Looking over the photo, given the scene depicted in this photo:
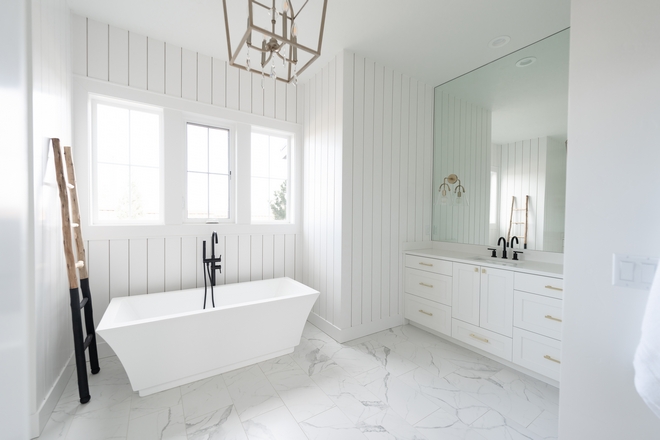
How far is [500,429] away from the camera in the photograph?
5.35 ft

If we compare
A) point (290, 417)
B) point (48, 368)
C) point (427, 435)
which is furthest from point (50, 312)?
point (427, 435)

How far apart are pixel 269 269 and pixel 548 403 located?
8.47 ft

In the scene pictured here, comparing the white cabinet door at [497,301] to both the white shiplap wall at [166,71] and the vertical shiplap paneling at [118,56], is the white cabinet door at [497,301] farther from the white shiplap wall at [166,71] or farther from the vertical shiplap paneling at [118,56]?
the vertical shiplap paneling at [118,56]

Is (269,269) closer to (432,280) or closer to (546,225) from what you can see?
(432,280)

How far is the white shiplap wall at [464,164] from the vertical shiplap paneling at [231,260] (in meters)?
2.26

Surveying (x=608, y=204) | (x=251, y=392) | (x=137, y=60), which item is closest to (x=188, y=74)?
(x=137, y=60)

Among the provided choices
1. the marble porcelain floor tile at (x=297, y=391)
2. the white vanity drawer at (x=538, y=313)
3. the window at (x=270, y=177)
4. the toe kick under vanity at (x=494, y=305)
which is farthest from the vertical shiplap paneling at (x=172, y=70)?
the white vanity drawer at (x=538, y=313)

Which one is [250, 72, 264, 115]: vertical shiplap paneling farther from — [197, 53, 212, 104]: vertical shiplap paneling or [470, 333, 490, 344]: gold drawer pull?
[470, 333, 490, 344]: gold drawer pull

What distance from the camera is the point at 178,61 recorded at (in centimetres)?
262

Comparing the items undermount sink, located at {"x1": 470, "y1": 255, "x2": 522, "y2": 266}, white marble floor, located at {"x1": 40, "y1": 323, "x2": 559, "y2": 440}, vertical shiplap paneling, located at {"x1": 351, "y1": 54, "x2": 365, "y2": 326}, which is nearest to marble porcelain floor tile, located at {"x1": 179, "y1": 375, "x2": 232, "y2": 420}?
white marble floor, located at {"x1": 40, "y1": 323, "x2": 559, "y2": 440}

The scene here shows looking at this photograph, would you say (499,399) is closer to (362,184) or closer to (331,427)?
(331,427)

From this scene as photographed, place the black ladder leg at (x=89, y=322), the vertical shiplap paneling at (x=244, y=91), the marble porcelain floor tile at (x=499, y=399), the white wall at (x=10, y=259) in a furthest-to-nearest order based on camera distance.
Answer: the vertical shiplap paneling at (x=244, y=91) < the black ladder leg at (x=89, y=322) < the marble porcelain floor tile at (x=499, y=399) < the white wall at (x=10, y=259)

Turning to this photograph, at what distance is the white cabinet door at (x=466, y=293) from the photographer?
2.44 meters

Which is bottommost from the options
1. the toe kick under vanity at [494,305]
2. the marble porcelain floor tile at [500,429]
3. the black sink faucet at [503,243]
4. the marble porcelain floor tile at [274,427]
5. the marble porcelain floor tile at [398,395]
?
the marble porcelain floor tile at [274,427]
